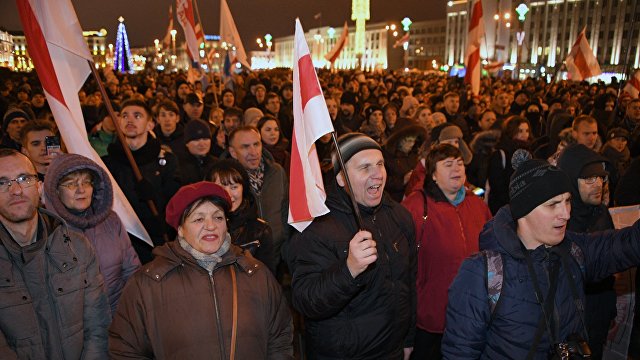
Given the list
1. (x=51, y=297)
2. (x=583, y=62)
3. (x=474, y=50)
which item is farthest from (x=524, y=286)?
(x=583, y=62)

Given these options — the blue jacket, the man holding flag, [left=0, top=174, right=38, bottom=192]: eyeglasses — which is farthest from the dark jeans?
[left=0, top=174, right=38, bottom=192]: eyeglasses

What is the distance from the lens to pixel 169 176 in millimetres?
5074

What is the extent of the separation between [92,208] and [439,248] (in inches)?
90.9

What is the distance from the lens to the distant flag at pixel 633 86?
1130 centimetres

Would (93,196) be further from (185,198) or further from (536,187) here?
(536,187)

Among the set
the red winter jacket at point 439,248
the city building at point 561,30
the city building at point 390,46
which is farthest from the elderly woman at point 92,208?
the city building at point 390,46

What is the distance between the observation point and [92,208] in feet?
11.4

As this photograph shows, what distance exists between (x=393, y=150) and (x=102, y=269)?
352cm

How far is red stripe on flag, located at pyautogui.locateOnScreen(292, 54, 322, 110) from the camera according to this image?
283 centimetres

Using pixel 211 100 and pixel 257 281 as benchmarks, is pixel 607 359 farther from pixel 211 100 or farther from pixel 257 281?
pixel 211 100

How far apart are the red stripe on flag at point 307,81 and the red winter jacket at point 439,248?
1532 millimetres

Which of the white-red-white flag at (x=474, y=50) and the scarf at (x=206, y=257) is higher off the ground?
the white-red-white flag at (x=474, y=50)

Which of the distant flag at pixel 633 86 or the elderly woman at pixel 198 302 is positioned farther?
the distant flag at pixel 633 86

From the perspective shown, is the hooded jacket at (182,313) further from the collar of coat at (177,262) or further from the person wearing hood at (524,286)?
the person wearing hood at (524,286)
